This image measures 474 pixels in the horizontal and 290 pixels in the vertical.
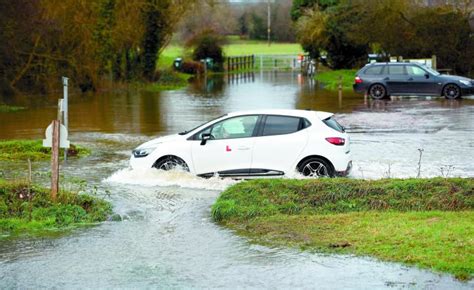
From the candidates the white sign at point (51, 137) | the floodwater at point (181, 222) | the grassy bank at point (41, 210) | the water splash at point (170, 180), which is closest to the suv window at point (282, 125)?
the water splash at point (170, 180)

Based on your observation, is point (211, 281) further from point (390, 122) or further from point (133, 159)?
point (390, 122)

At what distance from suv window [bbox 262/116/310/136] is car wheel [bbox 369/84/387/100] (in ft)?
66.4

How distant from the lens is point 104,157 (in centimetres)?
1967

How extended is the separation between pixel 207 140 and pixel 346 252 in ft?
19.9

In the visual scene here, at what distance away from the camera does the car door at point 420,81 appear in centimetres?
3397

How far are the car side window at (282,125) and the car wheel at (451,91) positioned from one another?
20.1 m

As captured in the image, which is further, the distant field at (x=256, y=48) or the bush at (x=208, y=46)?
the distant field at (x=256, y=48)

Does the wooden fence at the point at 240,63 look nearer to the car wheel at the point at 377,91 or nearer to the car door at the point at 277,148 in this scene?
the car wheel at the point at 377,91

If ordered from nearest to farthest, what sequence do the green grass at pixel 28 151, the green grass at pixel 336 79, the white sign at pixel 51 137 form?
the white sign at pixel 51 137 < the green grass at pixel 28 151 < the green grass at pixel 336 79

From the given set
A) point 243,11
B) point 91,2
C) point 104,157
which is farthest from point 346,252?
point 243,11

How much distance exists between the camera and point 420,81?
34062 millimetres

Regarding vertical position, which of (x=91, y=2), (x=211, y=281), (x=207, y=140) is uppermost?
(x=91, y=2)

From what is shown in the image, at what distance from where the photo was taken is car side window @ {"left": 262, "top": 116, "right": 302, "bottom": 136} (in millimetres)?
15227

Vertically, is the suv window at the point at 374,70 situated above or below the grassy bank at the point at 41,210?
above
